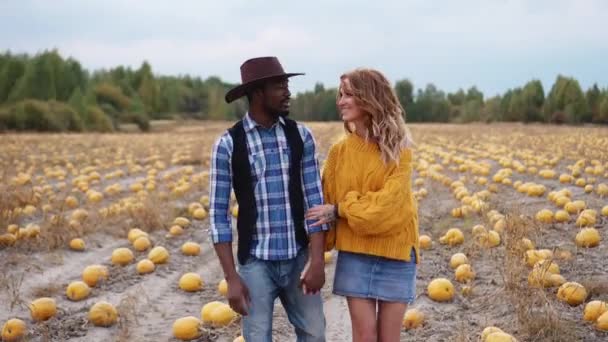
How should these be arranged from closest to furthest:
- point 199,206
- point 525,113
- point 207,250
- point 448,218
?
point 207,250
point 448,218
point 199,206
point 525,113

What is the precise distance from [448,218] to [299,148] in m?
5.70

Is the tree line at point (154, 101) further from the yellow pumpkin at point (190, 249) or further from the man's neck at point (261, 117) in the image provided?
the man's neck at point (261, 117)

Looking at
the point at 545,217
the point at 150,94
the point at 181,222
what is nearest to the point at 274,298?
the point at 545,217

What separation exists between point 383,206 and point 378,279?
43 cm

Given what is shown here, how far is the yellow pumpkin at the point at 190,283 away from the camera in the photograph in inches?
226

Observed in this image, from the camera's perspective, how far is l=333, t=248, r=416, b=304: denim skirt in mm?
3141

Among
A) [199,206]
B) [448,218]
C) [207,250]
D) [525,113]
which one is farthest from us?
[525,113]

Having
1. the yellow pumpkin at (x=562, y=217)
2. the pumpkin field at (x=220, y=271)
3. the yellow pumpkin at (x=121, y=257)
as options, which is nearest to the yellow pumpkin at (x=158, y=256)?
the pumpkin field at (x=220, y=271)

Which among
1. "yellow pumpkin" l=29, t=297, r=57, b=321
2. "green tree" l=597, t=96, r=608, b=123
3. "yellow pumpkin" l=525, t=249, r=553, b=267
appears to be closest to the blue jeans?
"yellow pumpkin" l=29, t=297, r=57, b=321

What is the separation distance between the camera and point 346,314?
16.0ft

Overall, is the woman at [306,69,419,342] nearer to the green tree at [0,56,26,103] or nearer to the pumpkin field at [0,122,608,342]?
the pumpkin field at [0,122,608,342]

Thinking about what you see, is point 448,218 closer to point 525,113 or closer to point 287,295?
point 287,295

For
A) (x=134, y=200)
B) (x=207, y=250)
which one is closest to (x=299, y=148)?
(x=207, y=250)

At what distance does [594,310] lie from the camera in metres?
4.23
